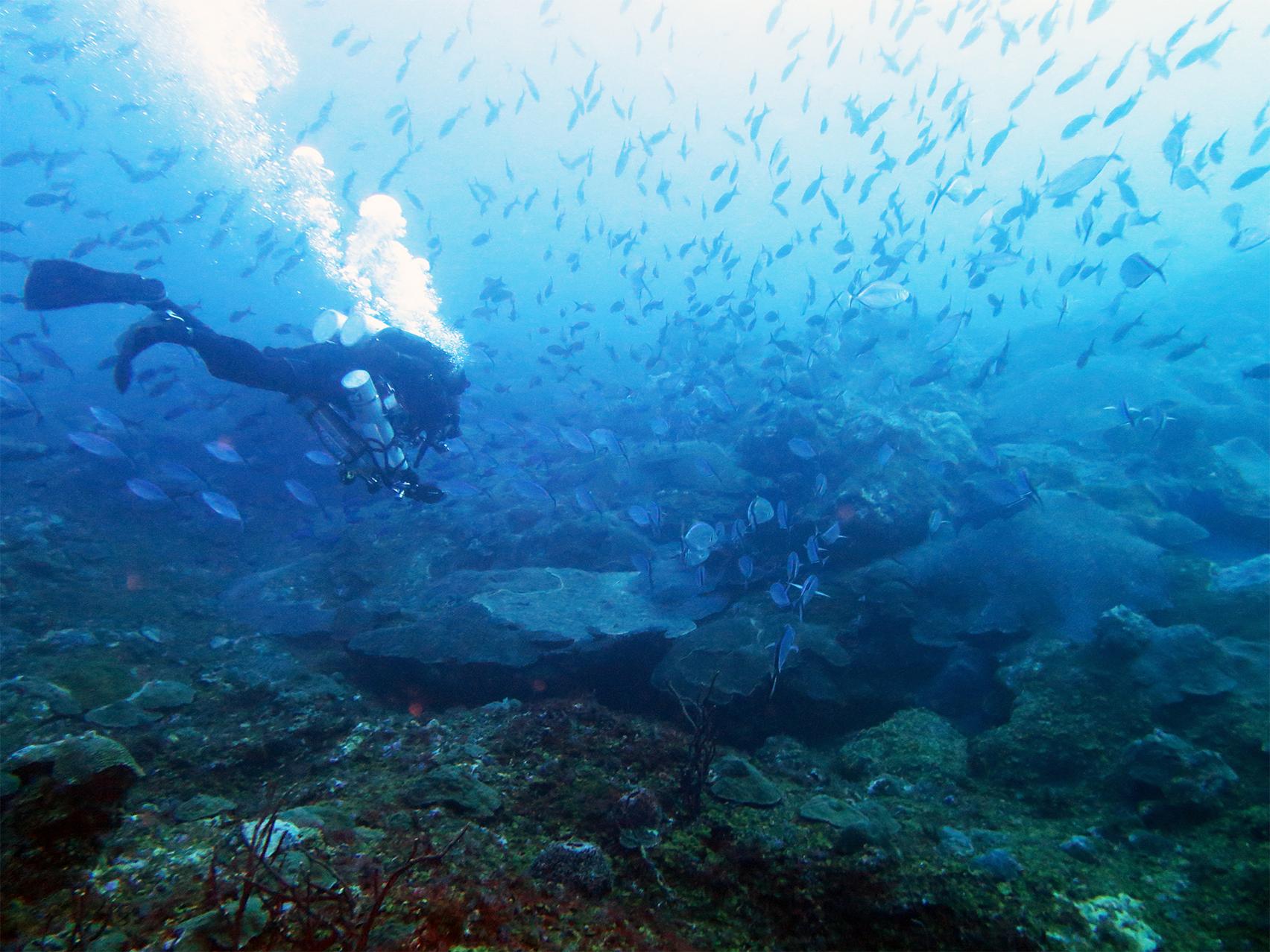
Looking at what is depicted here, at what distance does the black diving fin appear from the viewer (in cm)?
678

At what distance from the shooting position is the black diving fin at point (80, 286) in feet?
22.2

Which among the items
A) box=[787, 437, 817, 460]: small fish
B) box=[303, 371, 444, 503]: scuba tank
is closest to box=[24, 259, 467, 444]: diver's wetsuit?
box=[303, 371, 444, 503]: scuba tank

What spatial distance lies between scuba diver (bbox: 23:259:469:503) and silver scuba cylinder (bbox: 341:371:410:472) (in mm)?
12

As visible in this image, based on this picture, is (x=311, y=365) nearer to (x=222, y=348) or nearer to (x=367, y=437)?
(x=222, y=348)

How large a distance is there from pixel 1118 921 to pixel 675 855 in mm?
2156

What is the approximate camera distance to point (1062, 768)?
4.19 m

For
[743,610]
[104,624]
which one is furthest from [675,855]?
[104,624]

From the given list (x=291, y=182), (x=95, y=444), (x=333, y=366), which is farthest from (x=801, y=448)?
(x=291, y=182)

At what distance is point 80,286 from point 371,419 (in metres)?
4.31

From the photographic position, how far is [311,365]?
6730 mm

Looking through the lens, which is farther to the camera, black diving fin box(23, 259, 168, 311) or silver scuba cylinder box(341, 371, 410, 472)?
black diving fin box(23, 259, 168, 311)

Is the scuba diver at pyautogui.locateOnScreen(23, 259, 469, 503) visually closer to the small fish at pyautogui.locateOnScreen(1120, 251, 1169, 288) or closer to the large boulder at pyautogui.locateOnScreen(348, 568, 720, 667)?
the large boulder at pyautogui.locateOnScreen(348, 568, 720, 667)

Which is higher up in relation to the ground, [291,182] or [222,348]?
[291,182]

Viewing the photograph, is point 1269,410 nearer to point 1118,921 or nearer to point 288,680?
point 1118,921
